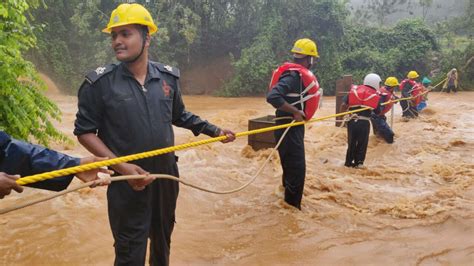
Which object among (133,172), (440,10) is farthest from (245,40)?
(440,10)

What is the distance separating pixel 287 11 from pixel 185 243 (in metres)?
19.1

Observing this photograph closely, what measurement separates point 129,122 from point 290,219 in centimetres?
283

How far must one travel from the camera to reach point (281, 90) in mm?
4367

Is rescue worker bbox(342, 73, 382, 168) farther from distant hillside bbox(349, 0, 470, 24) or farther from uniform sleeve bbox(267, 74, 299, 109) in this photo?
distant hillside bbox(349, 0, 470, 24)

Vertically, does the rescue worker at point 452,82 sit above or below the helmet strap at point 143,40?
below

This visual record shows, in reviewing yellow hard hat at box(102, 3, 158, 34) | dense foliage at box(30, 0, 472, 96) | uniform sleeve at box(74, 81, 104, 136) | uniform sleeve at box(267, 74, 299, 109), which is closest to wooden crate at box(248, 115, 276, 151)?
uniform sleeve at box(267, 74, 299, 109)

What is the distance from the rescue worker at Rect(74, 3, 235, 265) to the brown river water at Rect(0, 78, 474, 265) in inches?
52.8

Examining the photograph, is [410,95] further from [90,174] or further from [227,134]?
[90,174]

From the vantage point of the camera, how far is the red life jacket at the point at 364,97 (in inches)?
279

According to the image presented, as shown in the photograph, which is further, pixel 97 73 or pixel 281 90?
pixel 281 90

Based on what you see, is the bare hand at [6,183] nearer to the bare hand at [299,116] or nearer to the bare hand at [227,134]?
the bare hand at [227,134]

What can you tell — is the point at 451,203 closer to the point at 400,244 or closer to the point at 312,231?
the point at 400,244

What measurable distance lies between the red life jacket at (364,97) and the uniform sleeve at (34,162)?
237 inches

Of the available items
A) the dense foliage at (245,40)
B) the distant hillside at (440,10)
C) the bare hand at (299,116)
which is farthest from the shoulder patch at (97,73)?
the distant hillside at (440,10)
